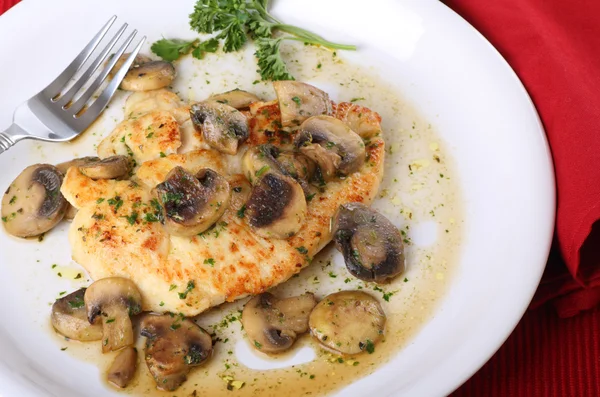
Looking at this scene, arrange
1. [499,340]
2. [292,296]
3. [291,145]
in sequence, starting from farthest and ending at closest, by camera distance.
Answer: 1. [291,145]
2. [292,296]
3. [499,340]

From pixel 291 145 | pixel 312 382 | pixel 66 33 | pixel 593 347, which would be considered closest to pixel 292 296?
pixel 312 382

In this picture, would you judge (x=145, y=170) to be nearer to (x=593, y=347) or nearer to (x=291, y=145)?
(x=291, y=145)

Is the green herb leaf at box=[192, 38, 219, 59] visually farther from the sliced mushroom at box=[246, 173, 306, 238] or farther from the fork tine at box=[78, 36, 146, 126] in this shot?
the sliced mushroom at box=[246, 173, 306, 238]

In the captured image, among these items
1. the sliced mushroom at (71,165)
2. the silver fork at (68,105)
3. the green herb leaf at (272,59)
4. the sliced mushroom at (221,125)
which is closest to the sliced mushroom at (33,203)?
the sliced mushroom at (71,165)

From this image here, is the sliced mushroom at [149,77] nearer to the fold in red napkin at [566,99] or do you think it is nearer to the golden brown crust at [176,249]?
the golden brown crust at [176,249]

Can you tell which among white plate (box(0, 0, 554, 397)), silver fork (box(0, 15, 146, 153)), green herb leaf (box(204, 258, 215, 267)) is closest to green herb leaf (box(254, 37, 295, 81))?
white plate (box(0, 0, 554, 397))
